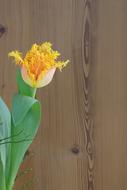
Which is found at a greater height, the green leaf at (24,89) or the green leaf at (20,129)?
the green leaf at (24,89)

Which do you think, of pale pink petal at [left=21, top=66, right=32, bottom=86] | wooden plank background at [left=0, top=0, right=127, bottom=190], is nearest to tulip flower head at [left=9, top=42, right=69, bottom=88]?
pale pink petal at [left=21, top=66, right=32, bottom=86]

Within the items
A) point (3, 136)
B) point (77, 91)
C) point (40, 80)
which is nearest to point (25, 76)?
point (40, 80)

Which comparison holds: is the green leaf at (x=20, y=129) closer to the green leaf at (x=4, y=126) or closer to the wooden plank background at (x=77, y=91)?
the green leaf at (x=4, y=126)

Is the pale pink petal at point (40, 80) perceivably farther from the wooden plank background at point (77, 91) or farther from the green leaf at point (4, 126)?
the wooden plank background at point (77, 91)

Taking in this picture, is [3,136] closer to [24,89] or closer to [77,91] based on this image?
[24,89]

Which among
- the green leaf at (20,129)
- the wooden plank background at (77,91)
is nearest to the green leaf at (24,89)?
the green leaf at (20,129)

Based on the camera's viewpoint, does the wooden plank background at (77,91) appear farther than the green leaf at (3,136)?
Yes

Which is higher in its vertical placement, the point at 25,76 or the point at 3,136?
the point at 25,76

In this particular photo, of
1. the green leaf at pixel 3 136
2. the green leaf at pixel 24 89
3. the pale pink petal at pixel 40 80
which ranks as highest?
the pale pink petal at pixel 40 80

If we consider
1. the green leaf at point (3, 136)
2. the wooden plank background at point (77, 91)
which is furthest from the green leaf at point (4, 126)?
the wooden plank background at point (77, 91)
